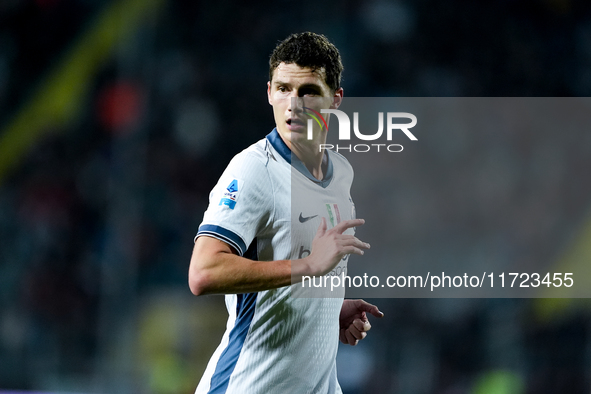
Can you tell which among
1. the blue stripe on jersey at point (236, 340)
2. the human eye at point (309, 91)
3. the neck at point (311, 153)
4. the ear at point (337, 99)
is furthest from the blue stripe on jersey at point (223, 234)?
the ear at point (337, 99)

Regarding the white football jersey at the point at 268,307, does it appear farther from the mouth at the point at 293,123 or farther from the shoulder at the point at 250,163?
the mouth at the point at 293,123

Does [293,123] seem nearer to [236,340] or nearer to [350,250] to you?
[350,250]

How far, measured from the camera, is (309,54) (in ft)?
6.57

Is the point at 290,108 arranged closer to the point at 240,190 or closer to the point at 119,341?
the point at 240,190

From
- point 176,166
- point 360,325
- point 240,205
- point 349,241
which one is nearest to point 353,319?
point 360,325

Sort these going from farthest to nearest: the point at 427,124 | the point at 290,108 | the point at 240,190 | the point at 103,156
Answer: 1. the point at 103,156
2. the point at 427,124
3. the point at 290,108
4. the point at 240,190

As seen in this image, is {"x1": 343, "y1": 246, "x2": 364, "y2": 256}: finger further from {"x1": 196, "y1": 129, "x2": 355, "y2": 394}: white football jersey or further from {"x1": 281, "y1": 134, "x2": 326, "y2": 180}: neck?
{"x1": 281, "y1": 134, "x2": 326, "y2": 180}: neck

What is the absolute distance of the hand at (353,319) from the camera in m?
2.09

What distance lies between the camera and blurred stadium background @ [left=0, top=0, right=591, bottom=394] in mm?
5027

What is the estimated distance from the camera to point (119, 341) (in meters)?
5.21

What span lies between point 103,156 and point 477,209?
12.9 feet

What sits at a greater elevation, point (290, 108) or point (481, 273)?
point (290, 108)

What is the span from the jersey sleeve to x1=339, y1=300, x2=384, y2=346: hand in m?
0.55

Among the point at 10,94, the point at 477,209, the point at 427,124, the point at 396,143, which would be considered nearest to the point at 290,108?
the point at 396,143
